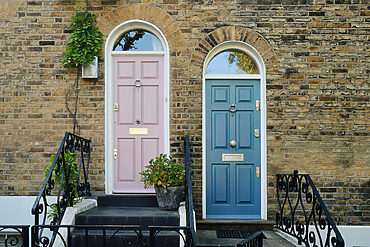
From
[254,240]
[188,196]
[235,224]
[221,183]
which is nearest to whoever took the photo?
[254,240]

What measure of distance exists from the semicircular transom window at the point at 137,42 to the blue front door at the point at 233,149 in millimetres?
1034

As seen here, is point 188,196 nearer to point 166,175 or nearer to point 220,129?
point 166,175

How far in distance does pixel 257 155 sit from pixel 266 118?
0.58m

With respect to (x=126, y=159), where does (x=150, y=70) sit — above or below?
above

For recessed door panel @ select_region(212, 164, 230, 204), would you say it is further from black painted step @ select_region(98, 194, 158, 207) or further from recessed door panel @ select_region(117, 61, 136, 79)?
recessed door panel @ select_region(117, 61, 136, 79)

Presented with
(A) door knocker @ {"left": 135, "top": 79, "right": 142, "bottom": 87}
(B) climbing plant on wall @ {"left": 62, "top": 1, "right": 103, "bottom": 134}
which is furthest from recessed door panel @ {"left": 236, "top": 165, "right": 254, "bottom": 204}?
(B) climbing plant on wall @ {"left": 62, "top": 1, "right": 103, "bottom": 134}

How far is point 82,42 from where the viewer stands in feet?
18.1

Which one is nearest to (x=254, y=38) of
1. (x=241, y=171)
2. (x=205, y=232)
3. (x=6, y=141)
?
(x=241, y=171)

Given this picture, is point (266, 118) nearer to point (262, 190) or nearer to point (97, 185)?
point (262, 190)

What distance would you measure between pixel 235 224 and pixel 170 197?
1130mm

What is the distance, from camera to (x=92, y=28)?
5602mm

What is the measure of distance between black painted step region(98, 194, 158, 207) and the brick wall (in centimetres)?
27

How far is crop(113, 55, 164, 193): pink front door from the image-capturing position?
5.63 metres

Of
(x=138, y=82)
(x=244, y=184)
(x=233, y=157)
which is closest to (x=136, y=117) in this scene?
(x=138, y=82)
